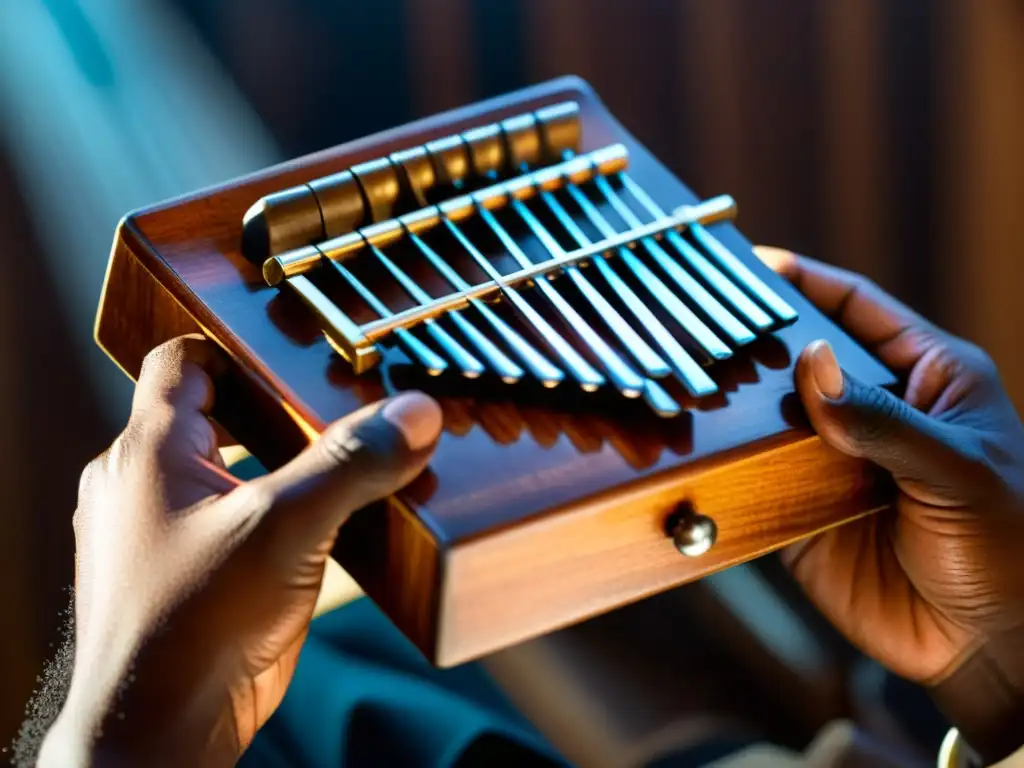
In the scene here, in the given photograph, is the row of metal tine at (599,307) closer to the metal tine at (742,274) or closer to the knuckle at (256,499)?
the metal tine at (742,274)

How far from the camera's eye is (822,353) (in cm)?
87

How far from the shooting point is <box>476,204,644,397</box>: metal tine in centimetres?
87

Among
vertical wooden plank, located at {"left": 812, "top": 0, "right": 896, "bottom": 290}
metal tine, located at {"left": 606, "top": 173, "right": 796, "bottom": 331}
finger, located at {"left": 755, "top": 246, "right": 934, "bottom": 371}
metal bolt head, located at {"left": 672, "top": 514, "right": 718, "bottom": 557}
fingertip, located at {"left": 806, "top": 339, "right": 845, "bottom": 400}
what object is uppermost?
metal tine, located at {"left": 606, "top": 173, "right": 796, "bottom": 331}

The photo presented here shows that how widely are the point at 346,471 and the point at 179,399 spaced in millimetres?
166

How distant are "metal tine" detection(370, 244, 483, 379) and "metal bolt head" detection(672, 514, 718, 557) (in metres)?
0.16

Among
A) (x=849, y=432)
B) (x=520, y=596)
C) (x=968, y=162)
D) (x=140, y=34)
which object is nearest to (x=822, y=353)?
(x=849, y=432)

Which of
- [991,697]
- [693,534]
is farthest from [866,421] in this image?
[991,697]

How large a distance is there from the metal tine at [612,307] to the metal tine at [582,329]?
11 millimetres

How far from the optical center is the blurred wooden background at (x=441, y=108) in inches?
53.1

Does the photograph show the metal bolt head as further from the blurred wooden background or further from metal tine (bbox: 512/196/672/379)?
the blurred wooden background

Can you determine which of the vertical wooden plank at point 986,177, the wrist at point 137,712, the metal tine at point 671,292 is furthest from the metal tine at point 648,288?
the vertical wooden plank at point 986,177

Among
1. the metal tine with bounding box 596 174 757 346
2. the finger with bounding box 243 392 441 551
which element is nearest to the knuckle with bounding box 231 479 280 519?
the finger with bounding box 243 392 441 551

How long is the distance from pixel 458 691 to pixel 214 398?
398 millimetres

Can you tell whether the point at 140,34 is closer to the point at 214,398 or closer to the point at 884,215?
the point at 214,398
